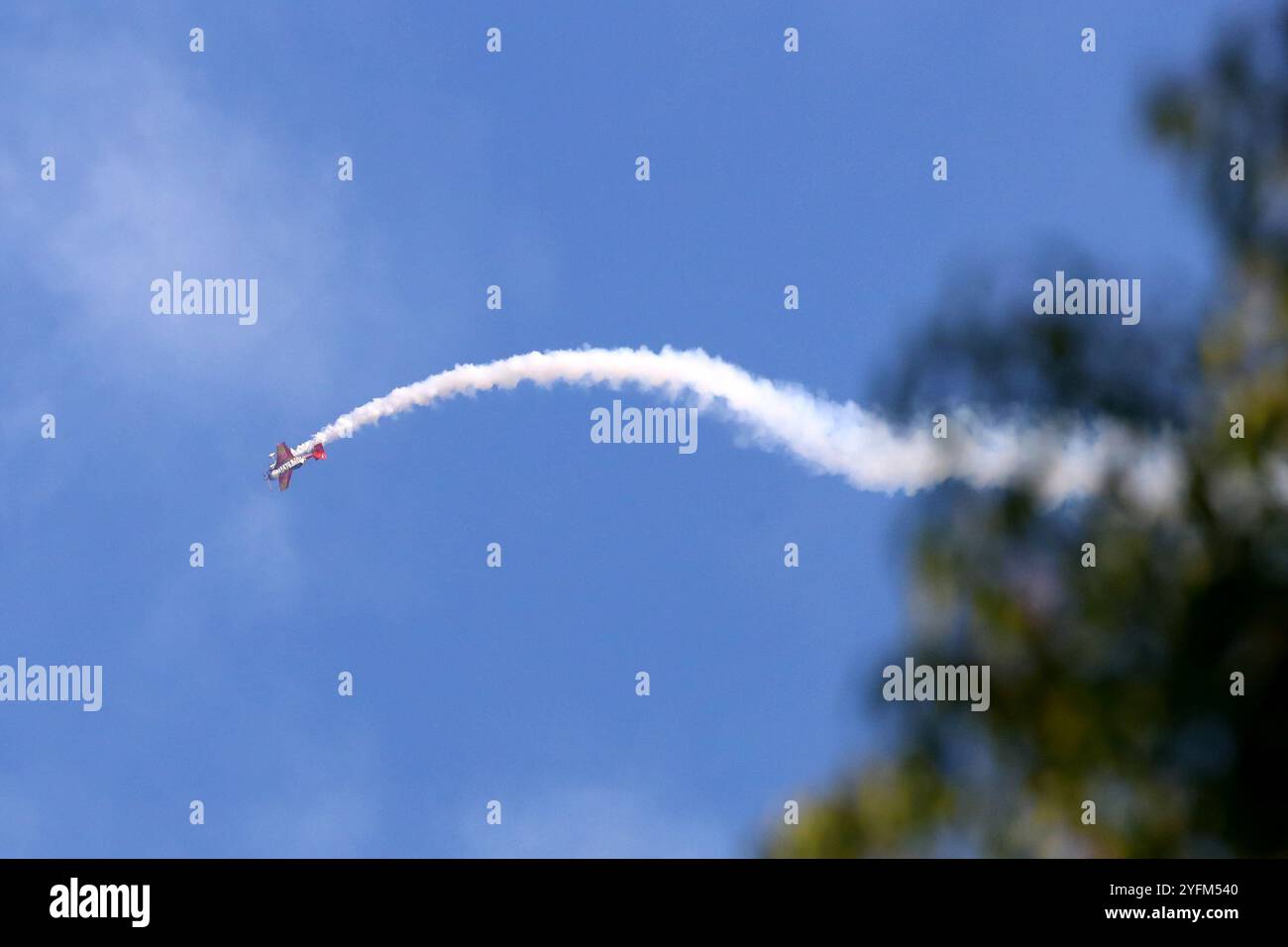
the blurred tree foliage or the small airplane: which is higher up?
the small airplane

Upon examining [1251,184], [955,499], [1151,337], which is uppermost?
[1251,184]

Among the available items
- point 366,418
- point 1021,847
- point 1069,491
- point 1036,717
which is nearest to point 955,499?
point 1069,491

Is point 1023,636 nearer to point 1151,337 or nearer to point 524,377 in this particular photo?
point 1151,337

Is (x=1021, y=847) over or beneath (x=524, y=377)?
beneath
